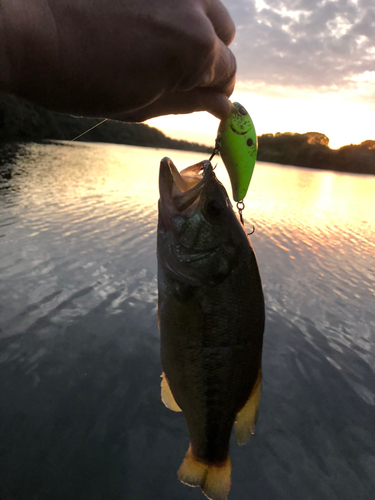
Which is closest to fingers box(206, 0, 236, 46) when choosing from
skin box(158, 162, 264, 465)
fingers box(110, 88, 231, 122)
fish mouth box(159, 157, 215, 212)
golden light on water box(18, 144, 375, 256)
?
fingers box(110, 88, 231, 122)

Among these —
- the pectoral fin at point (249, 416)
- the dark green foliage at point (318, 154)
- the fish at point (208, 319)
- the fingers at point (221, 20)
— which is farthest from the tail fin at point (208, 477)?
the dark green foliage at point (318, 154)

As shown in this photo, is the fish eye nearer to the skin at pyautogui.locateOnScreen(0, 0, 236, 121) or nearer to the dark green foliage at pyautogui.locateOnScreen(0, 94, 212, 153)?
the skin at pyautogui.locateOnScreen(0, 0, 236, 121)

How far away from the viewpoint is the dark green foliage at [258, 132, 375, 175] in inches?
3487

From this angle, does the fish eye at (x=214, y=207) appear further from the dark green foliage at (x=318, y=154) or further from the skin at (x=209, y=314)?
the dark green foliage at (x=318, y=154)

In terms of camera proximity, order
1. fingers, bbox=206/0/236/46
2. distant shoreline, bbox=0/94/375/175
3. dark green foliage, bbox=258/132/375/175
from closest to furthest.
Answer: fingers, bbox=206/0/236/46 → distant shoreline, bbox=0/94/375/175 → dark green foliage, bbox=258/132/375/175

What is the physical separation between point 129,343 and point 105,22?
221 inches

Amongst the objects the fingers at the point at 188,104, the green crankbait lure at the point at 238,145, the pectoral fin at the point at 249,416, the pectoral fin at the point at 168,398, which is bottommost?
the pectoral fin at the point at 168,398

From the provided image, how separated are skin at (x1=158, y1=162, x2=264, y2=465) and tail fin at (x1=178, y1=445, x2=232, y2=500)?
0.05m

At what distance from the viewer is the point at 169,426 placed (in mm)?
4594

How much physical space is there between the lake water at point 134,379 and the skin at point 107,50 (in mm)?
4329

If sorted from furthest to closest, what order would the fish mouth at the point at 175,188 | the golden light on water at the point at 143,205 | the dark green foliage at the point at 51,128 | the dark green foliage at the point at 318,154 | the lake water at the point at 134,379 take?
1. the dark green foliage at the point at 318,154
2. the dark green foliage at the point at 51,128
3. the golden light on water at the point at 143,205
4. the lake water at the point at 134,379
5. the fish mouth at the point at 175,188

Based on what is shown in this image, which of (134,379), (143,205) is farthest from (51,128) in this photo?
(134,379)

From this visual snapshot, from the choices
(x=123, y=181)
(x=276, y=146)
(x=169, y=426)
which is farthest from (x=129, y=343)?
(x=276, y=146)

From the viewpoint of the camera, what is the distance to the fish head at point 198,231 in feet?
6.15
